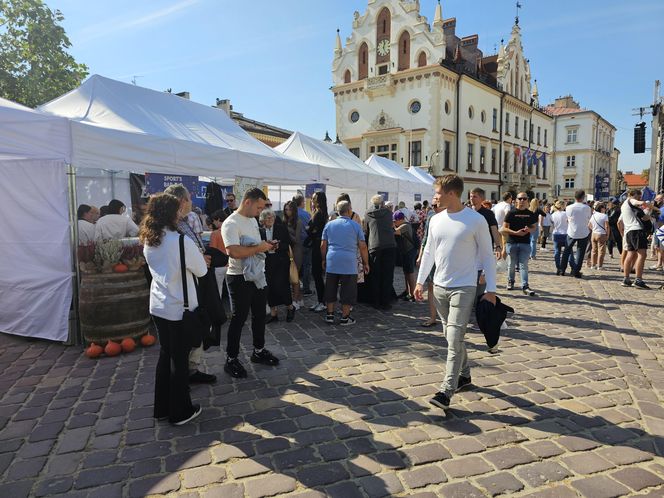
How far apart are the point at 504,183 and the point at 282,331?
38.5m

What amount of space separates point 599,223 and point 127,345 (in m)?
11.1

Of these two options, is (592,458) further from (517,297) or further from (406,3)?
(406,3)

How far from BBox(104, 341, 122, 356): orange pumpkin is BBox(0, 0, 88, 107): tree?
1606 cm

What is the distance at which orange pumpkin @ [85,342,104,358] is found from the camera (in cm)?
488

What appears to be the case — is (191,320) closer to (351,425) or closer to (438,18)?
(351,425)

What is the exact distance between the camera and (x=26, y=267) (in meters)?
5.60

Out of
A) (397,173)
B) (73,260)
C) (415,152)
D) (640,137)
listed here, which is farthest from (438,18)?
(73,260)

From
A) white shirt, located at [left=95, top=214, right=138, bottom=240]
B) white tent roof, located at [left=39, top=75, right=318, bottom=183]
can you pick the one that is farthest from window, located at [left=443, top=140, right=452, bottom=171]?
white shirt, located at [left=95, top=214, right=138, bottom=240]

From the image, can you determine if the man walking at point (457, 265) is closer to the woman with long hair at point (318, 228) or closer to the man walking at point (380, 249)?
the man walking at point (380, 249)

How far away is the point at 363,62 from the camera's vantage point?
3481 centimetres

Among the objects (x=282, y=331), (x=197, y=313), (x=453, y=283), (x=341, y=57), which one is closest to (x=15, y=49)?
(x=282, y=331)

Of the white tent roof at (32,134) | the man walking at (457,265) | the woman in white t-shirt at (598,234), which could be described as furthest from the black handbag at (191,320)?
the woman in white t-shirt at (598,234)

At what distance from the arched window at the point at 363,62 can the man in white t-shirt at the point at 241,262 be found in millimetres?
33194

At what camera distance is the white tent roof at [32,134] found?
15.6ft
